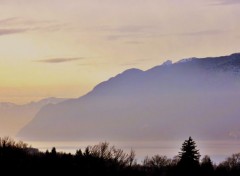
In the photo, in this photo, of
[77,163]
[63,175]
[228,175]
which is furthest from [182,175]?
[228,175]

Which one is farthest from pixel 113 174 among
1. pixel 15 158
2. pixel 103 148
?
pixel 103 148

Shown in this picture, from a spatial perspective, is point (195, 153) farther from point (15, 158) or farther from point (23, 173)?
point (15, 158)

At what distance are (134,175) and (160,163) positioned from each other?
255 ft

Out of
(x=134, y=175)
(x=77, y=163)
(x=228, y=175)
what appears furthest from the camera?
(x=228, y=175)

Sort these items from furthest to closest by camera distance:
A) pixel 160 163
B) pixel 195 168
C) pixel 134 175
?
pixel 160 163, pixel 134 175, pixel 195 168

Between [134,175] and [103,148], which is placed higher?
[103,148]

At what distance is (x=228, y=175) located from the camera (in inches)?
5408

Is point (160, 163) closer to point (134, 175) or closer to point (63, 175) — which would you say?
point (134, 175)

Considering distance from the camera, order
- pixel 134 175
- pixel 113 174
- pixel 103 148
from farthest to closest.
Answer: pixel 103 148, pixel 134 175, pixel 113 174

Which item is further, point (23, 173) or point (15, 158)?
point (15, 158)

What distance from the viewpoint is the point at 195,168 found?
66062 mm

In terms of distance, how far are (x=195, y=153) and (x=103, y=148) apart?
107 m

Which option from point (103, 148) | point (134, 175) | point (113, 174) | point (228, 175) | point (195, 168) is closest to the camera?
point (195, 168)

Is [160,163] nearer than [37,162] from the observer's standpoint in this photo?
No
